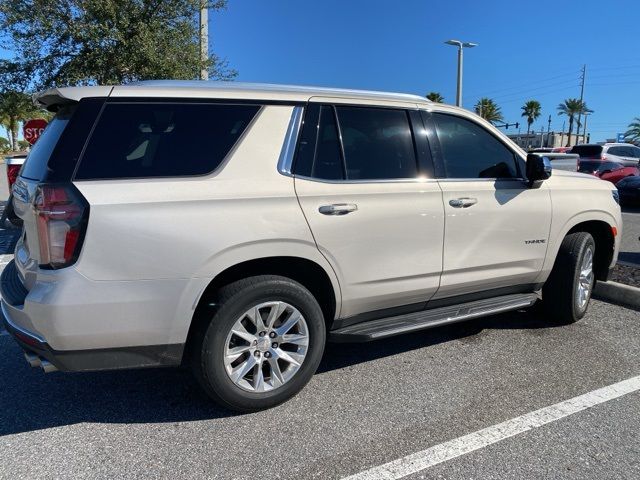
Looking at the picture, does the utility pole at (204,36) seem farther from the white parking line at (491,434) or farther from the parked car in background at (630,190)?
the parked car in background at (630,190)

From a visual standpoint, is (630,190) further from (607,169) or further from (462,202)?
(462,202)

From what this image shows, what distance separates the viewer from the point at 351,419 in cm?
317

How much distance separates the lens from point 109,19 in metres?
9.55

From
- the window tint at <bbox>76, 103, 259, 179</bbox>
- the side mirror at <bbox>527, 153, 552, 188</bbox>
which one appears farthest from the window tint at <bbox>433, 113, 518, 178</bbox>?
the window tint at <bbox>76, 103, 259, 179</bbox>

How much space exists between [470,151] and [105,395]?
3138mm

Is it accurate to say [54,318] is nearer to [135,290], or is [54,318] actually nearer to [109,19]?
[135,290]

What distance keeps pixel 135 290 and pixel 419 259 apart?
188cm

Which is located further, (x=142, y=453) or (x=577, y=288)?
(x=577, y=288)

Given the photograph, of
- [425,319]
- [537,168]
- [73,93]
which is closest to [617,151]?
[537,168]

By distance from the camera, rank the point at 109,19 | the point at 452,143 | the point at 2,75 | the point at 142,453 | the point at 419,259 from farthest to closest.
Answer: the point at 2,75, the point at 109,19, the point at 452,143, the point at 419,259, the point at 142,453

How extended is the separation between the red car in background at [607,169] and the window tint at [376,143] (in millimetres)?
13519

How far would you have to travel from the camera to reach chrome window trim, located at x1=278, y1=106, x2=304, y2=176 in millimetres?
3176

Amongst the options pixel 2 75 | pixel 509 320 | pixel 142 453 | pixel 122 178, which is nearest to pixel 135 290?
pixel 122 178

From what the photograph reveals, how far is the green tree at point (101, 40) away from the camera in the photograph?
31.0 feet
